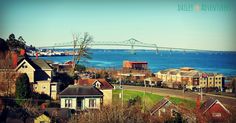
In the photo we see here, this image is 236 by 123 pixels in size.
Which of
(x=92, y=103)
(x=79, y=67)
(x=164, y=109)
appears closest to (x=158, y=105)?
(x=164, y=109)

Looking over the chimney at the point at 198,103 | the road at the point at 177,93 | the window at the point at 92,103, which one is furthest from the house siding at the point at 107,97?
the chimney at the point at 198,103

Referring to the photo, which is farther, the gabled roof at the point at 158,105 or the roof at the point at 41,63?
the roof at the point at 41,63

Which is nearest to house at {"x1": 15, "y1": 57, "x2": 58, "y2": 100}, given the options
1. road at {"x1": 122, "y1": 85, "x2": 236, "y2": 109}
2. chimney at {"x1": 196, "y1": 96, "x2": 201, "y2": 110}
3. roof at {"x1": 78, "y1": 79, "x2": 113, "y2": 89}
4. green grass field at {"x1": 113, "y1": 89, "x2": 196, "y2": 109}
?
roof at {"x1": 78, "y1": 79, "x2": 113, "y2": 89}

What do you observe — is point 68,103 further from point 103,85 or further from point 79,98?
point 103,85

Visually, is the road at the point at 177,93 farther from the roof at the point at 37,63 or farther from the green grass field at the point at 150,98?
the roof at the point at 37,63

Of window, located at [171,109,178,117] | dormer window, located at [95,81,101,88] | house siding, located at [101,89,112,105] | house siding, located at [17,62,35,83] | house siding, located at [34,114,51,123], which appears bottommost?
house siding, located at [34,114,51,123]

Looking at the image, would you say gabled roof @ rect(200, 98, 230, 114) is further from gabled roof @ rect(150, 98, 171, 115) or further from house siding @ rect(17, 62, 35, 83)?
house siding @ rect(17, 62, 35, 83)

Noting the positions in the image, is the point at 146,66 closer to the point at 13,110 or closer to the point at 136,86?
the point at 136,86
